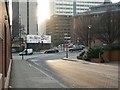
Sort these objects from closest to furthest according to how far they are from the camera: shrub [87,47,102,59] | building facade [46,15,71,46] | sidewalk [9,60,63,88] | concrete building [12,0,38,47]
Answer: sidewalk [9,60,63,88], shrub [87,47,102,59], concrete building [12,0,38,47], building facade [46,15,71,46]

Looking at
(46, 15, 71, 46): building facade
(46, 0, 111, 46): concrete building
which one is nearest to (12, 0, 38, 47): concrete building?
(46, 15, 71, 46): building facade

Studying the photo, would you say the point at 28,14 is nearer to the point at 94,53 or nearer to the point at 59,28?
the point at 59,28

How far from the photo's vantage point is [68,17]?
489 feet

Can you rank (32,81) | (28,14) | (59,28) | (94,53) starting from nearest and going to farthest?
(32,81), (94,53), (28,14), (59,28)

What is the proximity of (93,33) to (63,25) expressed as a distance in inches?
2532

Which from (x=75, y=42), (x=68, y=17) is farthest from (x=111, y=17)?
(x=68, y=17)

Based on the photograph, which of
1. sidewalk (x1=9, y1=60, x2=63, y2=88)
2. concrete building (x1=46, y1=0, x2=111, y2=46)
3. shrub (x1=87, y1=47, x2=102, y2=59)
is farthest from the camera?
concrete building (x1=46, y1=0, x2=111, y2=46)

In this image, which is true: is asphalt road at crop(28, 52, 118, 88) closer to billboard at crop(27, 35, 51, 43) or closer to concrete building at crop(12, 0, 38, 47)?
billboard at crop(27, 35, 51, 43)

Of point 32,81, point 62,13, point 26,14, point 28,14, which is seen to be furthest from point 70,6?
point 32,81

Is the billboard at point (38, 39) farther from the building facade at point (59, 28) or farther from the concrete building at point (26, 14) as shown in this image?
the building facade at point (59, 28)

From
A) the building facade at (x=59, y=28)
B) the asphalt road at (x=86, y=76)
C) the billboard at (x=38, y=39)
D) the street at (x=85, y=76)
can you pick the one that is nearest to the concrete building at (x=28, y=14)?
the building facade at (x=59, y=28)

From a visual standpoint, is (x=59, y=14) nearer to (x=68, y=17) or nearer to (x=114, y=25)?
(x=68, y=17)

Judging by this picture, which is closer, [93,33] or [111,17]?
[111,17]

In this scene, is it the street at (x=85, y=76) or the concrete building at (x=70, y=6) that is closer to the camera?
the street at (x=85, y=76)
